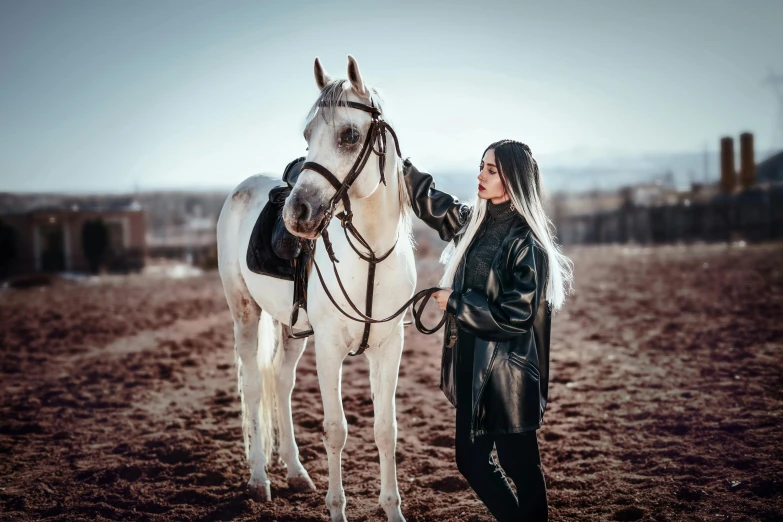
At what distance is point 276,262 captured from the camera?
126 inches

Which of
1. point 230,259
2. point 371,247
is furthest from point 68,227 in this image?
point 371,247

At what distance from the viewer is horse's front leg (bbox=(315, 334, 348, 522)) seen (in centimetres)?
278

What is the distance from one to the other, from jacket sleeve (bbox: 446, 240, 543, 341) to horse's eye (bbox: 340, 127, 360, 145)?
0.85 meters

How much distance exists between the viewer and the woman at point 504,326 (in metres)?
2.10

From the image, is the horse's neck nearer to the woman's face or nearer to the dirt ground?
the woman's face

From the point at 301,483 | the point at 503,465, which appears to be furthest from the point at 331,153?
the point at 301,483

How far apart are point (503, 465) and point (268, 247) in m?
1.83

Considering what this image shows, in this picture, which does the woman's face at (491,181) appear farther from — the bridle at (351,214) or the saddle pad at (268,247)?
the saddle pad at (268,247)

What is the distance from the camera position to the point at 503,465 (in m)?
2.26

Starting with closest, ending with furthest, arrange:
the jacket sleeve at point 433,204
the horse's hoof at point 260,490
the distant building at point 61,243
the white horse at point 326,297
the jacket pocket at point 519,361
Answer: the jacket pocket at point 519,361 < the white horse at point 326,297 < the jacket sleeve at point 433,204 < the horse's hoof at point 260,490 < the distant building at point 61,243

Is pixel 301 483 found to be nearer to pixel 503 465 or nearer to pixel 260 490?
pixel 260 490

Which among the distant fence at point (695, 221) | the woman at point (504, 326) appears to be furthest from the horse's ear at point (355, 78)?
the distant fence at point (695, 221)

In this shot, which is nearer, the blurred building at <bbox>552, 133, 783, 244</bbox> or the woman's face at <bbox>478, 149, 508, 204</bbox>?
the woman's face at <bbox>478, 149, 508, 204</bbox>

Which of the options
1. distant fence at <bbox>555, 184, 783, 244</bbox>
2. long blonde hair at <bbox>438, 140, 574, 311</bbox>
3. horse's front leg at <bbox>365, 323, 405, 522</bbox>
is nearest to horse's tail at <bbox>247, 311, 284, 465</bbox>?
horse's front leg at <bbox>365, 323, 405, 522</bbox>
